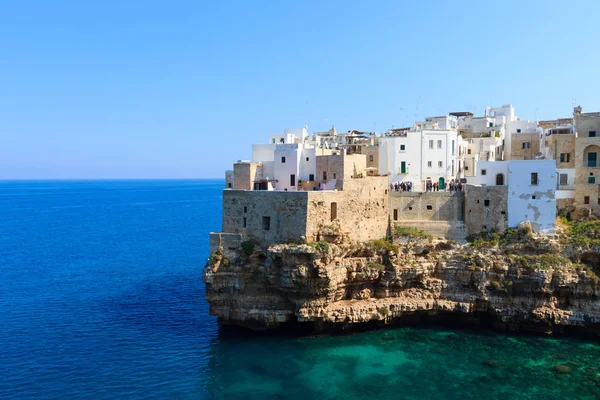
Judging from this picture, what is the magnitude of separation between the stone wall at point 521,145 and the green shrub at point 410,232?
16805 millimetres

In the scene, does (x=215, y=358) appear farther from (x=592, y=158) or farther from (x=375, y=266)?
(x=592, y=158)

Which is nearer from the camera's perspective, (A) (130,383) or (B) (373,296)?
(A) (130,383)

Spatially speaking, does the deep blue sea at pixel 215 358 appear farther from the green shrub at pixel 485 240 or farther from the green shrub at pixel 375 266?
the green shrub at pixel 485 240

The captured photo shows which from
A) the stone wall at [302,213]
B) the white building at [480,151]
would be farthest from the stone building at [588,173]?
the stone wall at [302,213]

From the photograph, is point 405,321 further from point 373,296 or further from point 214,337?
point 214,337

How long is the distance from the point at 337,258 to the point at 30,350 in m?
18.9

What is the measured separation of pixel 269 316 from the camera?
1228 inches

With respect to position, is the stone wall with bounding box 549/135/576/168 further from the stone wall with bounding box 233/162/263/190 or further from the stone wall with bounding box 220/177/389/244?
the stone wall with bounding box 233/162/263/190

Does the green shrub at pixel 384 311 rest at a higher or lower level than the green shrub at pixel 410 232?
lower

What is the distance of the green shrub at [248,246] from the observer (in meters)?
31.5

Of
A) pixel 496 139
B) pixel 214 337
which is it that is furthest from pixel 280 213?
pixel 496 139

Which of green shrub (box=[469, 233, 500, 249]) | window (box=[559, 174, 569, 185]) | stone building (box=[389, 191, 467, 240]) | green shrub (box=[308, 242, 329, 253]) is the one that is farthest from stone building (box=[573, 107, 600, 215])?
green shrub (box=[308, 242, 329, 253])

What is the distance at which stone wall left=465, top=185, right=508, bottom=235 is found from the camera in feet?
112

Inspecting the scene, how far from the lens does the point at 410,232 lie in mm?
34438
